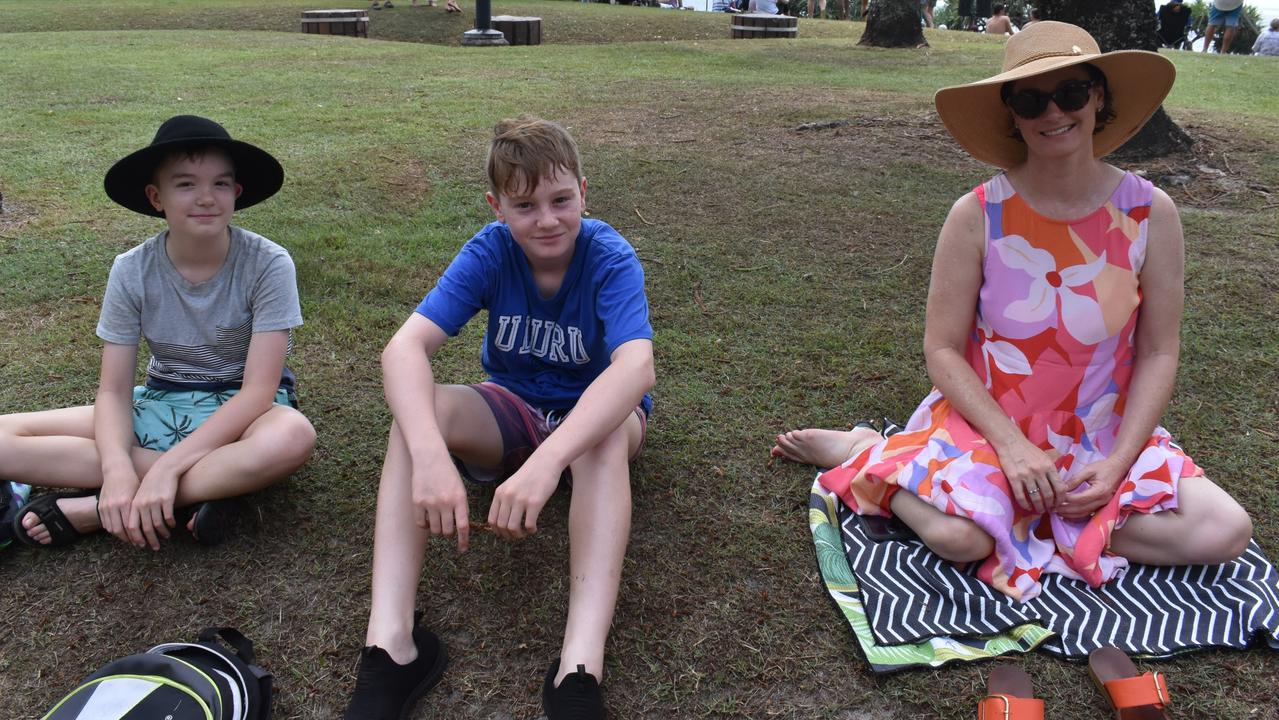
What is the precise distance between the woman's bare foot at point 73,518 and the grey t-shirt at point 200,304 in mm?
491

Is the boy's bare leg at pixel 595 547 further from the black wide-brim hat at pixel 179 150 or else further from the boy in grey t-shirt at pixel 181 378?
the black wide-brim hat at pixel 179 150

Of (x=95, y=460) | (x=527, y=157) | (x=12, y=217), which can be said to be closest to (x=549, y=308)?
(x=527, y=157)

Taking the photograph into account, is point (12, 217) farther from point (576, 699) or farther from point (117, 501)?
point (576, 699)

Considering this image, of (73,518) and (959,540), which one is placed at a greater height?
(959,540)

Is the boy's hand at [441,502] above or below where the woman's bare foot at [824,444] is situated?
above

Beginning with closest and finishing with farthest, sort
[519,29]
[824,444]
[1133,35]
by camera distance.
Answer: [824,444] → [1133,35] → [519,29]

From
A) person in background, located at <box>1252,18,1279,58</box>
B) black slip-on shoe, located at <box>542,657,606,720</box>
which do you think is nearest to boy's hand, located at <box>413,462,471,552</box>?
black slip-on shoe, located at <box>542,657,606,720</box>

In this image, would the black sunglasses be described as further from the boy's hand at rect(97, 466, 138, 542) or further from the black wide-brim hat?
the boy's hand at rect(97, 466, 138, 542)

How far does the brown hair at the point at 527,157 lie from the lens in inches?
99.9

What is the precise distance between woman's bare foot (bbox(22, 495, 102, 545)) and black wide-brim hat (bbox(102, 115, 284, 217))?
908 millimetres

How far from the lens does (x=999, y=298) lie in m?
2.82

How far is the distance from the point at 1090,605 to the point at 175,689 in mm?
2354

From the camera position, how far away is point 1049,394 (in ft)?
9.13

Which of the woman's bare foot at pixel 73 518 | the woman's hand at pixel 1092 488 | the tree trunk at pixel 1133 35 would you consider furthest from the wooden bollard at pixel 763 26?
the woman's bare foot at pixel 73 518
